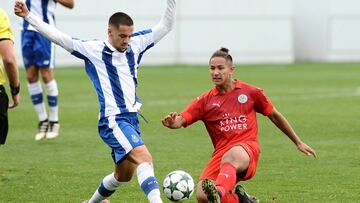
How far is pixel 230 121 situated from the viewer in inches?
346

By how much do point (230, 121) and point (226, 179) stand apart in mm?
710

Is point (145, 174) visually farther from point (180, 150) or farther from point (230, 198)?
point (180, 150)

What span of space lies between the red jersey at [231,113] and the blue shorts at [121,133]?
580 millimetres

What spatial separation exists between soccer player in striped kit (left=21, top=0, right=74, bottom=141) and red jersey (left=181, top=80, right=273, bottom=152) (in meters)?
5.69

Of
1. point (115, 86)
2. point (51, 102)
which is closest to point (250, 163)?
point (115, 86)

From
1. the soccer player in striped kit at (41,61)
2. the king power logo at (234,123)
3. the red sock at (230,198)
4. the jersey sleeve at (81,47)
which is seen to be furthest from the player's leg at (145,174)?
the soccer player in striped kit at (41,61)

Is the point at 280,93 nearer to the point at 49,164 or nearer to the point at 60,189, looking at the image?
the point at 49,164

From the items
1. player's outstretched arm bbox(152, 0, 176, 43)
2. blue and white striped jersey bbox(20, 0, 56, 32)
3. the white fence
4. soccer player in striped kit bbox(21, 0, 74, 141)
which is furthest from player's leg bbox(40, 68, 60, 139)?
the white fence

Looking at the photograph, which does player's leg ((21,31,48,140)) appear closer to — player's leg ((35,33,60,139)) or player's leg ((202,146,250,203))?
player's leg ((35,33,60,139))

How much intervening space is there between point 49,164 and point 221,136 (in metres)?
3.52

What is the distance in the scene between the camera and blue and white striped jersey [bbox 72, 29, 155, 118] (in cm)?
853

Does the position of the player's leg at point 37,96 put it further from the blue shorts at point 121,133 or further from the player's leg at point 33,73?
the blue shorts at point 121,133

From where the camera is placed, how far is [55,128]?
14438 millimetres

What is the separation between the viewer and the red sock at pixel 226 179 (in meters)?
8.20
